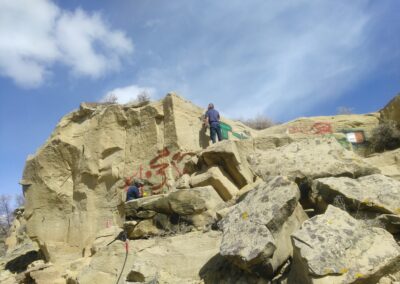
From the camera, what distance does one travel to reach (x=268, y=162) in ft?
23.2

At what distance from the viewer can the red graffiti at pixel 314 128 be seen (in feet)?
45.0

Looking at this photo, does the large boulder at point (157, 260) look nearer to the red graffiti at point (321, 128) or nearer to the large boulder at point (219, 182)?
the large boulder at point (219, 182)

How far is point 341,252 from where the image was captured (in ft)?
14.0

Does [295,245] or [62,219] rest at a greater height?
[62,219]

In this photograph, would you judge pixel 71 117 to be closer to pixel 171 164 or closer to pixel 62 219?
pixel 62 219

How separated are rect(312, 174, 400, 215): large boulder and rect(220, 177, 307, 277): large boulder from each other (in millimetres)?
732

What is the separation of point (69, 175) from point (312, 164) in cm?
786

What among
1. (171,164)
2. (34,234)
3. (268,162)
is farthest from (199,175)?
(34,234)

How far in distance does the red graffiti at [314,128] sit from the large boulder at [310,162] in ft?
21.8

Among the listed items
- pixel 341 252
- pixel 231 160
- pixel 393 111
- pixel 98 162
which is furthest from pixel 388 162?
pixel 98 162

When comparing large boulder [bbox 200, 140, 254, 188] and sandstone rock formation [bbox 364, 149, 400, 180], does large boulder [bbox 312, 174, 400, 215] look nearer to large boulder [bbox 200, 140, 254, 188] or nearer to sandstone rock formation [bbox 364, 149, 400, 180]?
large boulder [bbox 200, 140, 254, 188]

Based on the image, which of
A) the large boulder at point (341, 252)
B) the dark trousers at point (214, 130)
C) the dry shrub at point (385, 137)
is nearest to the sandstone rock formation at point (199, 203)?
the large boulder at point (341, 252)

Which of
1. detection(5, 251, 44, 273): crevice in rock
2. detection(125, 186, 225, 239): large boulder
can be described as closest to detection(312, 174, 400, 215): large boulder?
detection(125, 186, 225, 239): large boulder

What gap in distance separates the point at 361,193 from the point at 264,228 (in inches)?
72.6
